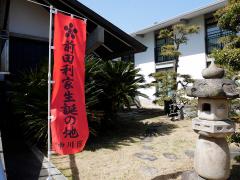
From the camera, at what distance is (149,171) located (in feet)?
21.0

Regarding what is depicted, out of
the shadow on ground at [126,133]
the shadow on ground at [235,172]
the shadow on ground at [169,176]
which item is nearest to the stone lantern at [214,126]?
the shadow on ground at [235,172]

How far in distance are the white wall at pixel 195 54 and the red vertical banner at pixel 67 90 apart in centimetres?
1355

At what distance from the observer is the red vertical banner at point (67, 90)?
5891 millimetres

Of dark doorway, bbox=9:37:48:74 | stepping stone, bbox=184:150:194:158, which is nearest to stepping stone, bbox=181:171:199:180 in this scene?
stepping stone, bbox=184:150:194:158

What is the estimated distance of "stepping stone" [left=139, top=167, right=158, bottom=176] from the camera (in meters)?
6.25

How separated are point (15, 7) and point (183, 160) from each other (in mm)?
8417

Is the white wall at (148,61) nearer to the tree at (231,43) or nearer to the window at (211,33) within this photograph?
the window at (211,33)

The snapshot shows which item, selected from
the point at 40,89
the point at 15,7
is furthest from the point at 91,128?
the point at 15,7

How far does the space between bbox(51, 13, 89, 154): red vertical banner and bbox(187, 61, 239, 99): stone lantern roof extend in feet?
8.38

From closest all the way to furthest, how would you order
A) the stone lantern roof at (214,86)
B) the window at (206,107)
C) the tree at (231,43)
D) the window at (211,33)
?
the stone lantern roof at (214,86) < the window at (206,107) < the tree at (231,43) < the window at (211,33)

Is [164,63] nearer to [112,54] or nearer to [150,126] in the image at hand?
[112,54]

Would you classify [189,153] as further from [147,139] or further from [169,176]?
[147,139]

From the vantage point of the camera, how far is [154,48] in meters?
22.9

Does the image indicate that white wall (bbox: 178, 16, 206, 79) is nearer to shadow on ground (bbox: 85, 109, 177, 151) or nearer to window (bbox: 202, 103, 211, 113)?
shadow on ground (bbox: 85, 109, 177, 151)
